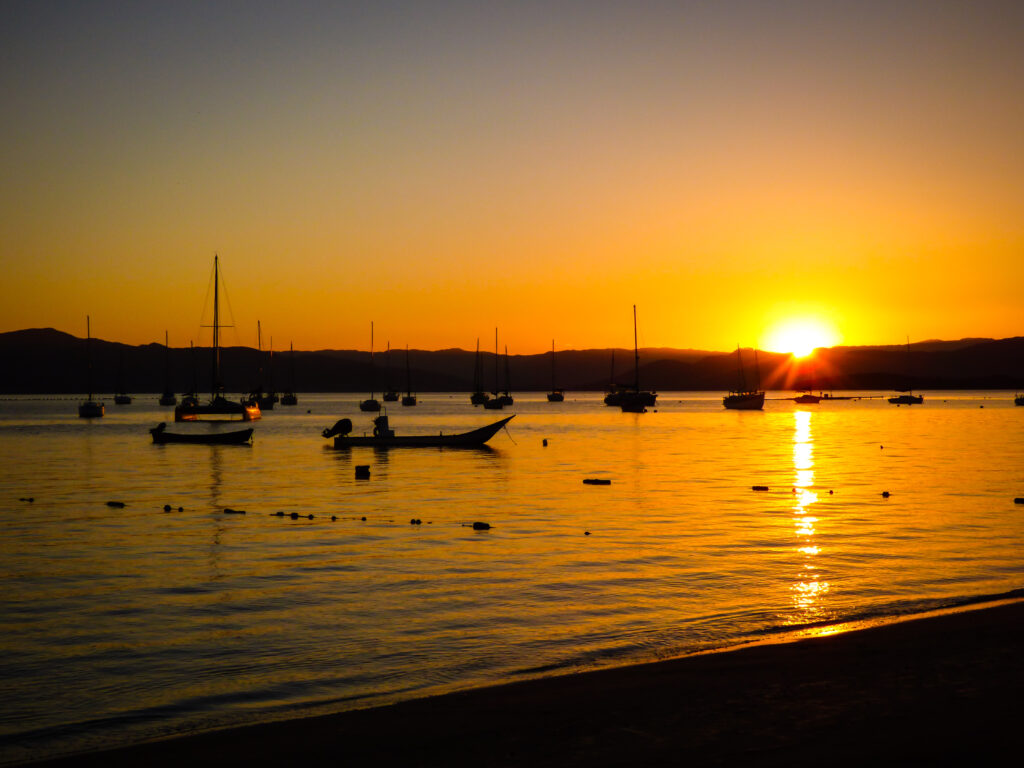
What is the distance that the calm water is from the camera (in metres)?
12.5

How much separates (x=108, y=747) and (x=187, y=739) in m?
0.89

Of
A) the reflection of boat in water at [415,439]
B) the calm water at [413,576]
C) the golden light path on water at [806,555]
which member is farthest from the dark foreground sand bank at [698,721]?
the reflection of boat in water at [415,439]

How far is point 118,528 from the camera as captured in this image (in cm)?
2923

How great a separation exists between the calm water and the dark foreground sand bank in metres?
1.37

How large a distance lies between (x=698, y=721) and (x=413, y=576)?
473 inches

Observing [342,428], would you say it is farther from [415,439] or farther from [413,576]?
[413,576]

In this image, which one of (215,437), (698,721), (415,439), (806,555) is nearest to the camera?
(698,721)

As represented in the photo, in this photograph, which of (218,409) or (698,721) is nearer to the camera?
(698,721)

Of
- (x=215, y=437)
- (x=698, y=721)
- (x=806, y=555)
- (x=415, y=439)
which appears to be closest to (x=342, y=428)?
(x=415, y=439)

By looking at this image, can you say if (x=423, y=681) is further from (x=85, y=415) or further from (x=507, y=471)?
(x=85, y=415)

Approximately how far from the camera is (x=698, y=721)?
9.35 metres

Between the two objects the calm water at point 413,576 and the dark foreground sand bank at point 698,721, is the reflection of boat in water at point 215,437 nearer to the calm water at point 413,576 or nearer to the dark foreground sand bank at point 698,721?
the calm water at point 413,576

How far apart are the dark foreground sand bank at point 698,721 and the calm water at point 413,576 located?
1.37 meters

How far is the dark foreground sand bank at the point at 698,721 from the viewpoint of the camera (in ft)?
27.6
